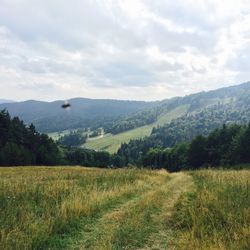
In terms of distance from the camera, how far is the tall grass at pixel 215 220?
947 centimetres

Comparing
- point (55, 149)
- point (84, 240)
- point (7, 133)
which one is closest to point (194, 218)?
point (84, 240)

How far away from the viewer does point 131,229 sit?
37.1 ft

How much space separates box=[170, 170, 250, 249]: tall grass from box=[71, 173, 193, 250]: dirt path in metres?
0.51

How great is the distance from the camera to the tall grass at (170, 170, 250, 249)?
947 centimetres

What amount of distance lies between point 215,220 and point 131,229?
251 cm

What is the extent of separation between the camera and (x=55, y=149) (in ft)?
352

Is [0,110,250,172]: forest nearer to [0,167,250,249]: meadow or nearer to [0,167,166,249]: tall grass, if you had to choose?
[0,167,166,249]: tall grass

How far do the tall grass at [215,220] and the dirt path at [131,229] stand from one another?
51 centimetres

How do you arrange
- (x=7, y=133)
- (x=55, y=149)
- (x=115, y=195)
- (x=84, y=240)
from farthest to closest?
(x=55, y=149) < (x=7, y=133) < (x=115, y=195) < (x=84, y=240)

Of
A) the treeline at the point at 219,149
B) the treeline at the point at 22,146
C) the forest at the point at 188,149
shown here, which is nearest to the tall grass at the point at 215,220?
the treeline at the point at 219,149

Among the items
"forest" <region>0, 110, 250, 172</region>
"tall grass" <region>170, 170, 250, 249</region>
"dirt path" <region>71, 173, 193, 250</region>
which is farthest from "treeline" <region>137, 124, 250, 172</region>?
"tall grass" <region>170, 170, 250, 249</region>

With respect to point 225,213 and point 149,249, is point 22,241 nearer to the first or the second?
point 149,249

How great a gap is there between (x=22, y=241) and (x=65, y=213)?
3.12 metres

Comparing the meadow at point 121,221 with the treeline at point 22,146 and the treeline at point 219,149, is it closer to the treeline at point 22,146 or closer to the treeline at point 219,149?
the treeline at point 219,149
